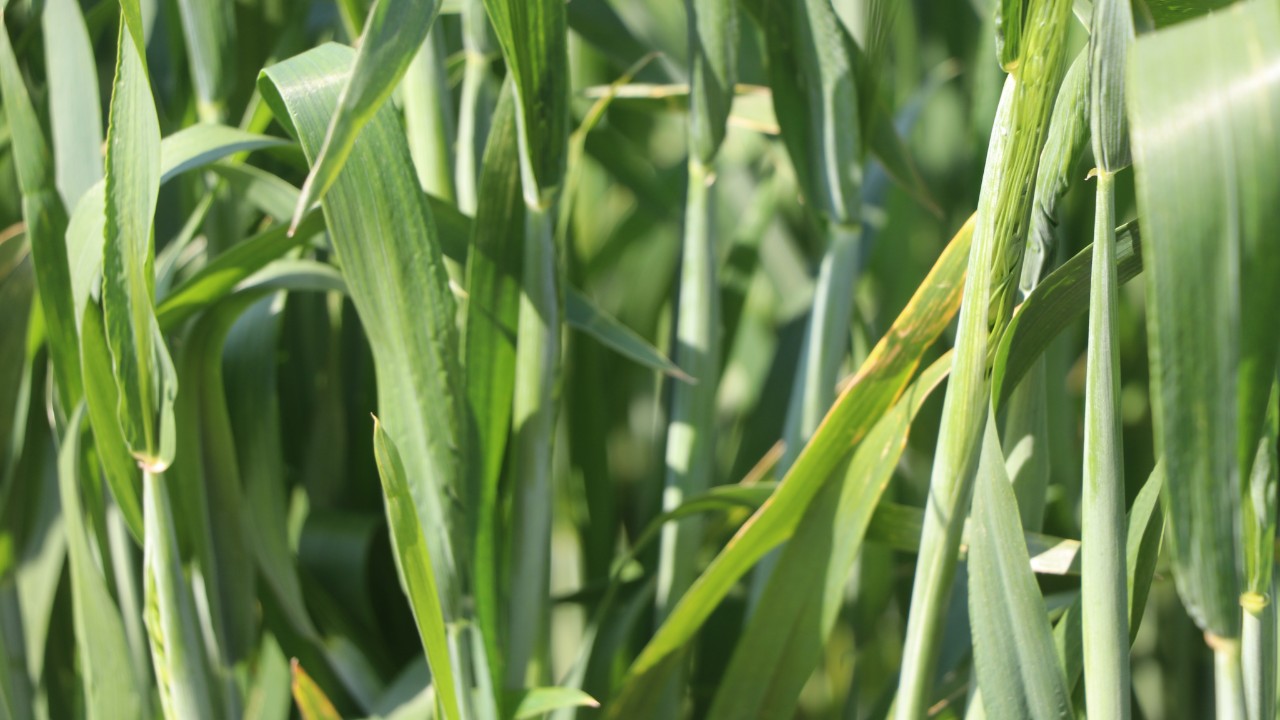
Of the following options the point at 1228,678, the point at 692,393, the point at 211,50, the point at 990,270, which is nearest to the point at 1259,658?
the point at 1228,678

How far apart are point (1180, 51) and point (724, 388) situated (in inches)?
21.0

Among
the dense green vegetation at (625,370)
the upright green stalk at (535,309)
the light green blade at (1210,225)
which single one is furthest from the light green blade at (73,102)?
the light green blade at (1210,225)

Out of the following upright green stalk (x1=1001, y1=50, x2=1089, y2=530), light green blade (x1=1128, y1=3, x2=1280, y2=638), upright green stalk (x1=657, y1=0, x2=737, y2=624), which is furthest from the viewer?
upright green stalk (x1=657, y1=0, x2=737, y2=624)

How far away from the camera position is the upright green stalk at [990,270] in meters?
0.31

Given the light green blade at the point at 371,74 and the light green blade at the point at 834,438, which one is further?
the light green blade at the point at 834,438

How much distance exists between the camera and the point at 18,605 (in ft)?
1.90

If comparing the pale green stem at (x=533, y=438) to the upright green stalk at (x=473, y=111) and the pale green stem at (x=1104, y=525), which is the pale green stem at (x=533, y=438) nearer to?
the upright green stalk at (x=473, y=111)

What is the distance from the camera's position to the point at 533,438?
1.44 ft

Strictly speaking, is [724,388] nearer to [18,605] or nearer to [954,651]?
[954,651]

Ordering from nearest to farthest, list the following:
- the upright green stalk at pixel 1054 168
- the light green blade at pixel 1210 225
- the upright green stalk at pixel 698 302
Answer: the light green blade at pixel 1210 225
the upright green stalk at pixel 1054 168
the upright green stalk at pixel 698 302

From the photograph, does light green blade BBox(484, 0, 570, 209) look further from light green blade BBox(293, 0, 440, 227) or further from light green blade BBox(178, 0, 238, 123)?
light green blade BBox(178, 0, 238, 123)

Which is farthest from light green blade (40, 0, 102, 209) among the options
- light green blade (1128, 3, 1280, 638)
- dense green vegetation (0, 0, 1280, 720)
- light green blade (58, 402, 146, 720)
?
light green blade (1128, 3, 1280, 638)

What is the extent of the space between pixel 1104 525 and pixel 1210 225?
0.38 ft

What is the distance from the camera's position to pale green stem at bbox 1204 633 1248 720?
28 centimetres
